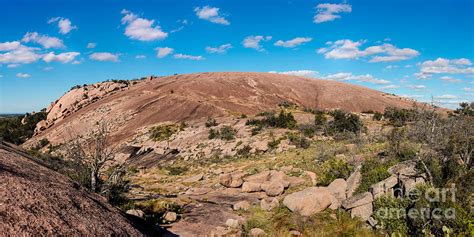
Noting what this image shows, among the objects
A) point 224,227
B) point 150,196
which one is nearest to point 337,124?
point 150,196

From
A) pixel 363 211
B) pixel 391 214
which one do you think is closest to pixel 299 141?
pixel 363 211

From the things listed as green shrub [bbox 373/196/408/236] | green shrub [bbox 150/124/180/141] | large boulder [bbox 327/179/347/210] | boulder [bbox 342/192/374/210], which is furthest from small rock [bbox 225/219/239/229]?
green shrub [bbox 150/124/180/141]

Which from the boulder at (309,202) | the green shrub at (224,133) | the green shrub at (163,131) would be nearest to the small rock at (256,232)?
the boulder at (309,202)

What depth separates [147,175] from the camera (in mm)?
25312

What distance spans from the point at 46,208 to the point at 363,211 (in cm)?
920

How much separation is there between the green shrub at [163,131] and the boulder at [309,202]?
82.6 ft

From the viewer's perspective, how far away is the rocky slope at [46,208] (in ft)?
18.0

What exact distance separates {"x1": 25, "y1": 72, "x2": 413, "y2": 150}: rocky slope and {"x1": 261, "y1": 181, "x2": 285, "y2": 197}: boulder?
1049 inches

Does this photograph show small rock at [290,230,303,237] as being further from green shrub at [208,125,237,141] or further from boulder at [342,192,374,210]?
green shrub at [208,125,237,141]

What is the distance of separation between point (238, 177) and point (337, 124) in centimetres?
1636

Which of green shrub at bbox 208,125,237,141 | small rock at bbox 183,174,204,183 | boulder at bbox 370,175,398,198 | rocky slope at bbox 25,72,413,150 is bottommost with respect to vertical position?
small rock at bbox 183,174,204,183

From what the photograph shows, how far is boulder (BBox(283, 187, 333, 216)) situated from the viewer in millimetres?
11977

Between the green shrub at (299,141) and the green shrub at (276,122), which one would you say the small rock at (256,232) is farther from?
the green shrub at (276,122)

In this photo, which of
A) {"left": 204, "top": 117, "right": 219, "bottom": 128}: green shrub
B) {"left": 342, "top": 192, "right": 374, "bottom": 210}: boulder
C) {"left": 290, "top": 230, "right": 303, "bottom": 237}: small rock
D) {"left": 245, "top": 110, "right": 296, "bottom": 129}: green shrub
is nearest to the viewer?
{"left": 290, "top": 230, "right": 303, "bottom": 237}: small rock
